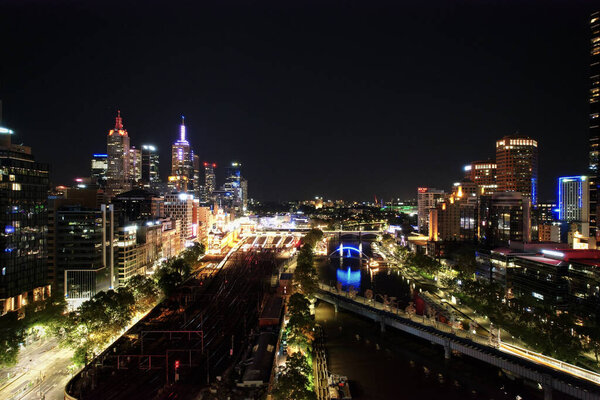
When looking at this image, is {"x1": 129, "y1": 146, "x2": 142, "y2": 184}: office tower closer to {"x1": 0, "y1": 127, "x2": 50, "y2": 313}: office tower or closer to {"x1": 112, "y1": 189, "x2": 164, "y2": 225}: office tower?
{"x1": 112, "y1": 189, "x2": 164, "y2": 225}: office tower

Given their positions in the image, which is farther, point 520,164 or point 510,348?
point 520,164

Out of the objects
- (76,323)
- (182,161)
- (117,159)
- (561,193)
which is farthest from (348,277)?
(182,161)

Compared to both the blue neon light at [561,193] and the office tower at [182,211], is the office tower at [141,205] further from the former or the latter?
the blue neon light at [561,193]

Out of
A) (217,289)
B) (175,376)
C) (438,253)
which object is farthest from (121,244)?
(438,253)

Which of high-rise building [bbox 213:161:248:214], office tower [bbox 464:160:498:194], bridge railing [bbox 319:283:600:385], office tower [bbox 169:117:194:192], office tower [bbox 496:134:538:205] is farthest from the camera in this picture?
high-rise building [bbox 213:161:248:214]

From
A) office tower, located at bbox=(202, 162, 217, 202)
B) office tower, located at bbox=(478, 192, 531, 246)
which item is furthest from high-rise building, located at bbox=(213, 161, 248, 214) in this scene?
office tower, located at bbox=(478, 192, 531, 246)

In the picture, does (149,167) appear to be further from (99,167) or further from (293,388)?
(293,388)
